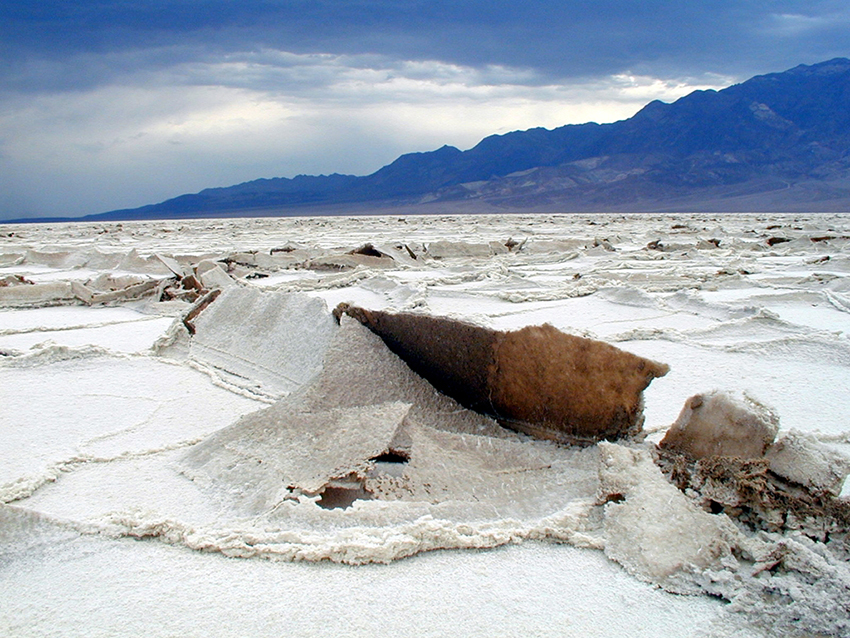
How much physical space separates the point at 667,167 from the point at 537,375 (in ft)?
268

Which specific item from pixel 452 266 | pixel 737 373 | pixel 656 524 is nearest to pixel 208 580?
pixel 656 524

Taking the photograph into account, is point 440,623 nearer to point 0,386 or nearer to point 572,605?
point 572,605

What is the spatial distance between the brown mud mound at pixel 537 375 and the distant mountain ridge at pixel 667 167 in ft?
174

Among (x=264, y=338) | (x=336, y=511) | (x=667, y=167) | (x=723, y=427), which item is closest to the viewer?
(x=336, y=511)

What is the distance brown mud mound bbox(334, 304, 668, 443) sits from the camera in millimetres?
1428

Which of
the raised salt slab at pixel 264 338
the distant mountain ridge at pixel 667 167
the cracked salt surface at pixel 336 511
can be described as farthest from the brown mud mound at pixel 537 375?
the distant mountain ridge at pixel 667 167

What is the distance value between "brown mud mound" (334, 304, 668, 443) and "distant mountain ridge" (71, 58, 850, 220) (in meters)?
53.2

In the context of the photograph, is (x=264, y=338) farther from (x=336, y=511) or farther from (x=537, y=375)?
(x=336, y=511)

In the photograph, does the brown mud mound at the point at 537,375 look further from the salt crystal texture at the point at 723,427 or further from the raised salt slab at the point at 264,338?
the raised salt slab at the point at 264,338

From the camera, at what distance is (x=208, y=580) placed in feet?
3.25

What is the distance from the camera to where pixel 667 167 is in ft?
251

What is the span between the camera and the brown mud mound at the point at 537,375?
1.43m

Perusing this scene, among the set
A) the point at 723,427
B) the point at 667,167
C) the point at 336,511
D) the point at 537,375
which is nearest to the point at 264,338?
the point at 537,375

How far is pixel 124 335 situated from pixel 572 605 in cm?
235
